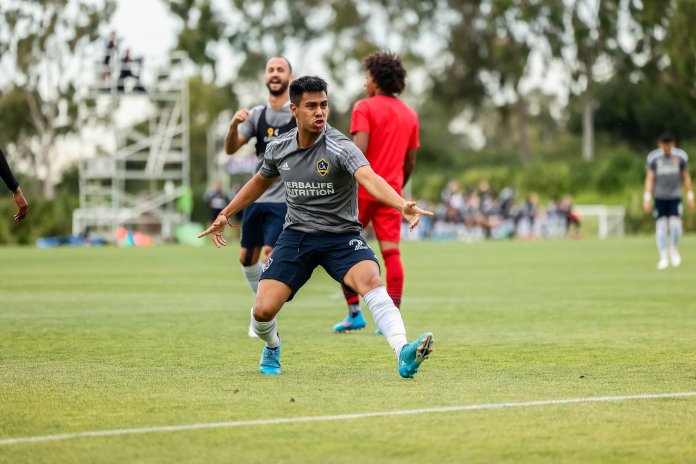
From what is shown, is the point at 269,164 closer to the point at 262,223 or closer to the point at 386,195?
the point at 386,195

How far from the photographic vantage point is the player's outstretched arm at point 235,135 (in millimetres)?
9977

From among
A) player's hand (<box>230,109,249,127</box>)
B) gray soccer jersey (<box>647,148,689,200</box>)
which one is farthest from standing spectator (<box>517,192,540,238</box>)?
player's hand (<box>230,109,249,127</box>)

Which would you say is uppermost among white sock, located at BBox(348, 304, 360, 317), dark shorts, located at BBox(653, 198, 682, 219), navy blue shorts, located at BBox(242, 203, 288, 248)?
navy blue shorts, located at BBox(242, 203, 288, 248)

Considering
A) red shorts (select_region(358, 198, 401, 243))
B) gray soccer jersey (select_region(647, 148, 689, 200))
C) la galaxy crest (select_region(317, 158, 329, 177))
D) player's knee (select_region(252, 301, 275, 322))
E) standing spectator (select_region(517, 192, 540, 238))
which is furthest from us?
standing spectator (select_region(517, 192, 540, 238))

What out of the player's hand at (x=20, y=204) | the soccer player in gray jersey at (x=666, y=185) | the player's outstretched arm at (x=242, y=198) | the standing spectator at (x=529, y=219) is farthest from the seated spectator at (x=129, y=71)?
the player's outstretched arm at (x=242, y=198)

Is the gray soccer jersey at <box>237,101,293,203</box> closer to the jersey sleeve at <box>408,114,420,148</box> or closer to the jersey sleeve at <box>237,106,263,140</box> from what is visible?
the jersey sleeve at <box>237,106,263,140</box>

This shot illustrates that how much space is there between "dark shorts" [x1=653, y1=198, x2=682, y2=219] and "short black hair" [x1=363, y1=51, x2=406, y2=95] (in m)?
11.8

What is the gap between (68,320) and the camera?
1266cm

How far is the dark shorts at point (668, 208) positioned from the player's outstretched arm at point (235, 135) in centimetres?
1277

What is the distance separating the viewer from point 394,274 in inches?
421

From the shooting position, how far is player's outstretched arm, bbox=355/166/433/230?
6980 mm

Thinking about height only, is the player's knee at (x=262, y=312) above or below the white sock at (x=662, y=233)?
above

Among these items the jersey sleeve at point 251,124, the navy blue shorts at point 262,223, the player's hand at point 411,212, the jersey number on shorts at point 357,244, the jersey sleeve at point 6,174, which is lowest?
the navy blue shorts at point 262,223

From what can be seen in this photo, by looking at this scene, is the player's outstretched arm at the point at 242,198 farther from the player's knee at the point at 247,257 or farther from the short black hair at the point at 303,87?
the player's knee at the point at 247,257
